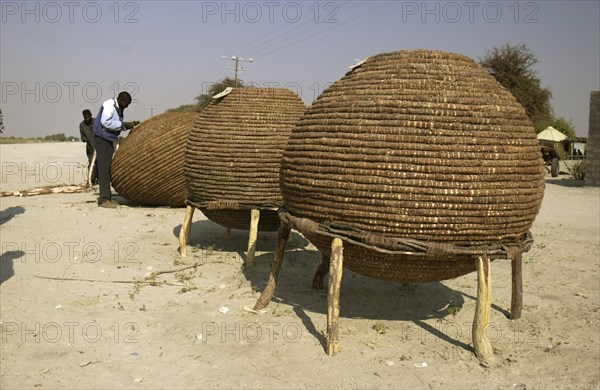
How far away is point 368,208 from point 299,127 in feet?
3.42

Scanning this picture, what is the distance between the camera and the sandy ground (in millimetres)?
3941

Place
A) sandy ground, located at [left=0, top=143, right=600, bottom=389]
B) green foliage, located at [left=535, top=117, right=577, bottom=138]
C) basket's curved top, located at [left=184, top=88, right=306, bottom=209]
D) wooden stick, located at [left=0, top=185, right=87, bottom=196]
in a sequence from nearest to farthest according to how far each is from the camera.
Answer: sandy ground, located at [left=0, top=143, right=600, bottom=389] < basket's curved top, located at [left=184, top=88, right=306, bottom=209] < wooden stick, located at [left=0, top=185, right=87, bottom=196] < green foliage, located at [left=535, top=117, right=577, bottom=138]

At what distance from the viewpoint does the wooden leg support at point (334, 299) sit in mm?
4254

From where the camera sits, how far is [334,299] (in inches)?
171

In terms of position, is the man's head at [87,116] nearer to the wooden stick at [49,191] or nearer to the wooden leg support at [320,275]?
the wooden stick at [49,191]

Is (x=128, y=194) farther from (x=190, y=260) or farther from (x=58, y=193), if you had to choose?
(x=190, y=260)

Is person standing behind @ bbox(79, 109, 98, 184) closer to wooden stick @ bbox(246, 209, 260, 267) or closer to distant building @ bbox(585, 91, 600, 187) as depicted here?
wooden stick @ bbox(246, 209, 260, 267)

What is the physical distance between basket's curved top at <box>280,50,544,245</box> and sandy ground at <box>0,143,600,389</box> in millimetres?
972

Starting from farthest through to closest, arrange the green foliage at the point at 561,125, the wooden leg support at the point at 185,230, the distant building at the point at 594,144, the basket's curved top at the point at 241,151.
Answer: the green foliage at the point at 561,125, the distant building at the point at 594,144, the wooden leg support at the point at 185,230, the basket's curved top at the point at 241,151

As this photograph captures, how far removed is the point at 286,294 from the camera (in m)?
5.72

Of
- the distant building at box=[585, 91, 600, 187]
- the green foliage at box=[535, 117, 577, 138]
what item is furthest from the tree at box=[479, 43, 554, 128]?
the distant building at box=[585, 91, 600, 187]

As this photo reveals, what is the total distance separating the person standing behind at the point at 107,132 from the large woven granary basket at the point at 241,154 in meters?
3.86

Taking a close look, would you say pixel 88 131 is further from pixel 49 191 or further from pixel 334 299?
pixel 334 299

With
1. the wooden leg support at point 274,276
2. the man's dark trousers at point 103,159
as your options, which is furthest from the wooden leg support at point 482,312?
the man's dark trousers at point 103,159
